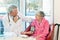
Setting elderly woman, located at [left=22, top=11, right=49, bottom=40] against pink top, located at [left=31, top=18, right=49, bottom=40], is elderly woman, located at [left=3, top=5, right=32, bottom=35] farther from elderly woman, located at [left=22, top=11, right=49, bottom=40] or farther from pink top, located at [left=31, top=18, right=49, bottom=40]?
pink top, located at [left=31, top=18, right=49, bottom=40]

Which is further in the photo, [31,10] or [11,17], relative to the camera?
[31,10]

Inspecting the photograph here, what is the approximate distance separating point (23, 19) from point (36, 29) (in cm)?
37

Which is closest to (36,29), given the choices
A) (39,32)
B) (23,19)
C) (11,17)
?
(39,32)

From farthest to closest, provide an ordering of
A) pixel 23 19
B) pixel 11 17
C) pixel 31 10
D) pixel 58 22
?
1. pixel 31 10
2. pixel 58 22
3. pixel 23 19
4. pixel 11 17

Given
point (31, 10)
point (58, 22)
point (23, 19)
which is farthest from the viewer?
point (31, 10)

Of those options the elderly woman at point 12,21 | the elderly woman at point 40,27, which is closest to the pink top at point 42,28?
the elderly woman at point 40,27

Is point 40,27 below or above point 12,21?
below

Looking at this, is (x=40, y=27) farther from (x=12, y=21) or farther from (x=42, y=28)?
(x=12, y=21)

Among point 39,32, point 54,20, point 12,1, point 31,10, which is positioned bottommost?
point 39,32

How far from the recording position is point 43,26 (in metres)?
2.91

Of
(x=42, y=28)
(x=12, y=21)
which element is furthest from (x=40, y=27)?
(x=12, y=21)

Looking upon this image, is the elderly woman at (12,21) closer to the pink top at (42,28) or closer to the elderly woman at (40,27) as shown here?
the elderly woman at (40,27)

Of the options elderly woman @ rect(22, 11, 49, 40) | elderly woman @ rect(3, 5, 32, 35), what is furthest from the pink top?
elderly woman @ rect(3, 5, 32, 35)

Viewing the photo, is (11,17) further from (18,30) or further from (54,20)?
(54,20)
